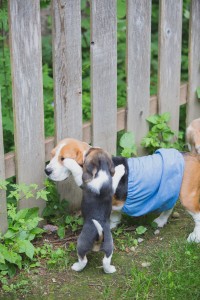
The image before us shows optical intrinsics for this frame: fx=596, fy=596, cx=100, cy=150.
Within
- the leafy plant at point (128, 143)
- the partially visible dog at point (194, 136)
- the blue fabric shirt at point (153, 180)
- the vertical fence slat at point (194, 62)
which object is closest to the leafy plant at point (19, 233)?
the blue fabric shirt at point (153, 180)

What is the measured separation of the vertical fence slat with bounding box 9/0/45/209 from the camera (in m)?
3.91

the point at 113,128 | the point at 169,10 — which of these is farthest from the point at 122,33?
the point at 113,128

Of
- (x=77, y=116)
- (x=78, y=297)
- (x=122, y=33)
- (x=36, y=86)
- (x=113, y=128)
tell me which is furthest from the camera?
(x=122, y=33)

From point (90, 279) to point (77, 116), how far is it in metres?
1.24

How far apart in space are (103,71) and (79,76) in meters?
0.26

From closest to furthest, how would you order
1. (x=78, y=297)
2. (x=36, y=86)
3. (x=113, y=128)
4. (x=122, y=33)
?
(x=78, y=297) → (x=36, y=86) → (x=113, y=128) → (x=122, y=33)

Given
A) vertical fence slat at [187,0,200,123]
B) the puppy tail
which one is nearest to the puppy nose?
the puppy tail

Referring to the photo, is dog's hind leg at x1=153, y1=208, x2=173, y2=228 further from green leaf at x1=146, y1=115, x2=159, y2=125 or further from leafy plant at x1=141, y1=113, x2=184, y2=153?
green leaf at x1=146, y1=115, x2=159, y2=125

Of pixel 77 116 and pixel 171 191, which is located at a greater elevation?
pixel 77 116

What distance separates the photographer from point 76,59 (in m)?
4.37

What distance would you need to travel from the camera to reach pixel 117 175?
4.14m

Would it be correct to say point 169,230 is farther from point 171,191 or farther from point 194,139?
point 194,139

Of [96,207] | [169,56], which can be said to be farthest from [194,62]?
[96,207]

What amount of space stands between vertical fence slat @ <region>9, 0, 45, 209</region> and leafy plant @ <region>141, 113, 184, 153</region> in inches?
45.6
